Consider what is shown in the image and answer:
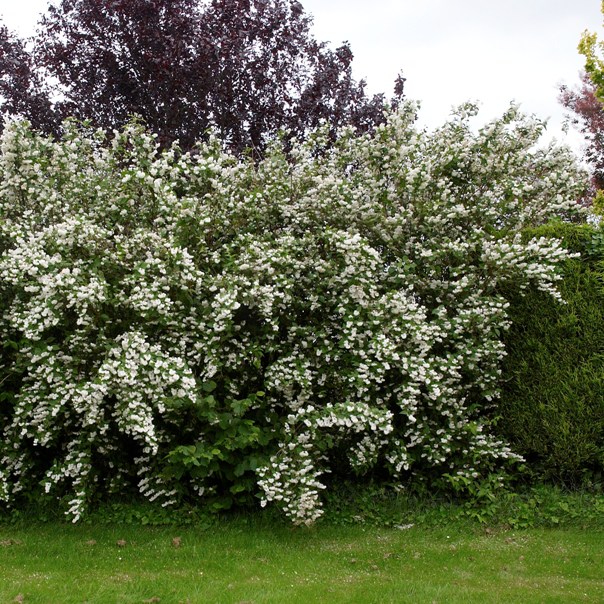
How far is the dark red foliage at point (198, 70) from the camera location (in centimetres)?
1171

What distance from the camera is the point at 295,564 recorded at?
201 inches

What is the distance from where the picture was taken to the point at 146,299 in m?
5.27

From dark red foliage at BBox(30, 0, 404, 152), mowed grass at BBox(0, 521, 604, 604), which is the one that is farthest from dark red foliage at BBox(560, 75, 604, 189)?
mowed grass at BBox(0, 521, 604, 604)

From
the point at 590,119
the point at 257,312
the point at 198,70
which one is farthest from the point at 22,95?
the point at 590,119

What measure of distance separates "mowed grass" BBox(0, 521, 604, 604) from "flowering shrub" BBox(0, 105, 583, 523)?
0.38 meters

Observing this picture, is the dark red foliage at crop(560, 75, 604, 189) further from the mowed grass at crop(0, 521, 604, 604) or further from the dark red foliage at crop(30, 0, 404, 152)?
the mowed grass at crop(0, 521, 604, 604)

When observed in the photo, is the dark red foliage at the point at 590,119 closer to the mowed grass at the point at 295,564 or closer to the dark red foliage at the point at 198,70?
the dark red foliage at the point at 198,70

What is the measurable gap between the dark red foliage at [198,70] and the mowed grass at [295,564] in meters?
7.86

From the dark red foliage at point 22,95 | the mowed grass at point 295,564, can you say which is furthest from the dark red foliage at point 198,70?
the mowed grass at point 295,564

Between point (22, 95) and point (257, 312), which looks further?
point (22, 95)

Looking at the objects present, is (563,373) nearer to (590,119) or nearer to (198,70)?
(198,70)

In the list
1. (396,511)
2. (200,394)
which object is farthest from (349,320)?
(396,511)

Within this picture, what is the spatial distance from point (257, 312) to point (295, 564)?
2129 millimetres

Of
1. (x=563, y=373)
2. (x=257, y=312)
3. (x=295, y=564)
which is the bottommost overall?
(x=295, y=564)
